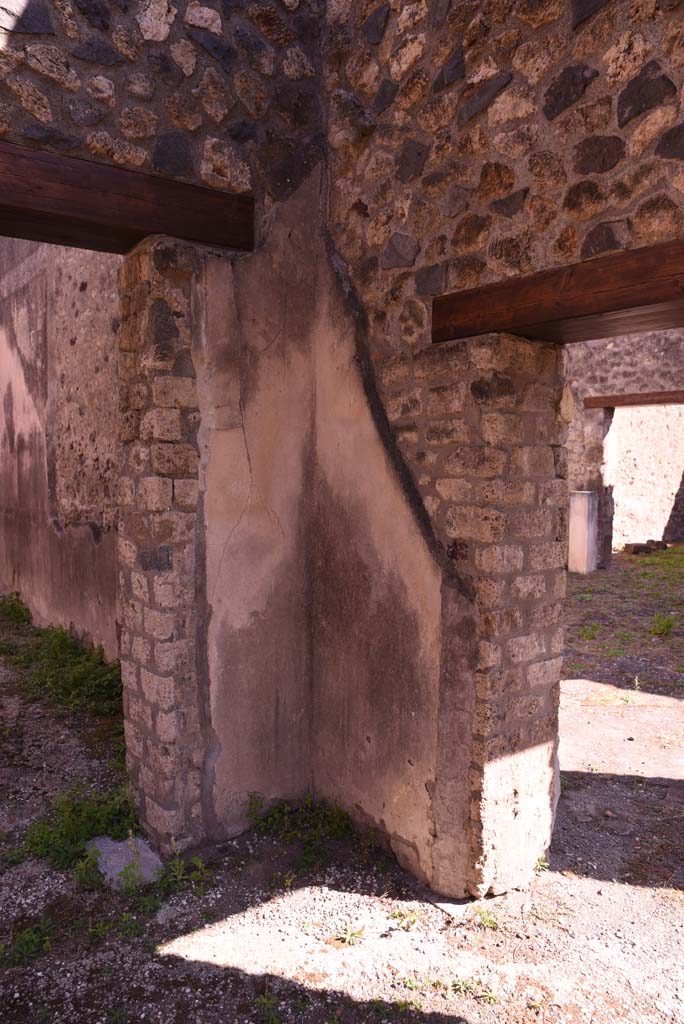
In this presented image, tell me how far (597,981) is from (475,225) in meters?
2.94

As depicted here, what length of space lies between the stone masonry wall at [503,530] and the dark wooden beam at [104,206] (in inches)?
43.2

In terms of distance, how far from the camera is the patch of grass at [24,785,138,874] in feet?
11.5

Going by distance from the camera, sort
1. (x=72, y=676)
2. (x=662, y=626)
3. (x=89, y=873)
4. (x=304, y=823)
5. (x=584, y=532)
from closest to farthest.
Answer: (x=89, y=873), (x=304, y=823), (x=72, y=676), (x=662, y=626), (x=584, y=532)

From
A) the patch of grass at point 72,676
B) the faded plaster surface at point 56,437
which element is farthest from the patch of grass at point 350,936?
the faded plaster surface at point 56,437

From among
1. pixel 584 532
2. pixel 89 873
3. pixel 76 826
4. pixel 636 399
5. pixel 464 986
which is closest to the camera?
pixel 464 986

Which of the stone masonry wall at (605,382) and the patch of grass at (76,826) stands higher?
the stone masonry wall at (605,382)

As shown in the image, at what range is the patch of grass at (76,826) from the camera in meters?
3.49

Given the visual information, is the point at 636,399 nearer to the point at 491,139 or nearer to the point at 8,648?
the point at 491,139

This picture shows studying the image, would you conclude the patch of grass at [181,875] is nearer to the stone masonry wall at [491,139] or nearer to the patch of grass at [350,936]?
the patch of grass at [350,936]

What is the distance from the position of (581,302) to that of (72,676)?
187 inches

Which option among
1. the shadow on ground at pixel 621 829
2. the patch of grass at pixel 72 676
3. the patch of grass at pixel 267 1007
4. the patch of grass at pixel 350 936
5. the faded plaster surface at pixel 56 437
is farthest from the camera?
the faded plaster surface at pixel 56 437

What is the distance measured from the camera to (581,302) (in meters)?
2.55

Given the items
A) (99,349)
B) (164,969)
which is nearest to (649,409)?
(99,349)

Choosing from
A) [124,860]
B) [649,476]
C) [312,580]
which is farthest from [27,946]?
[649,476]
